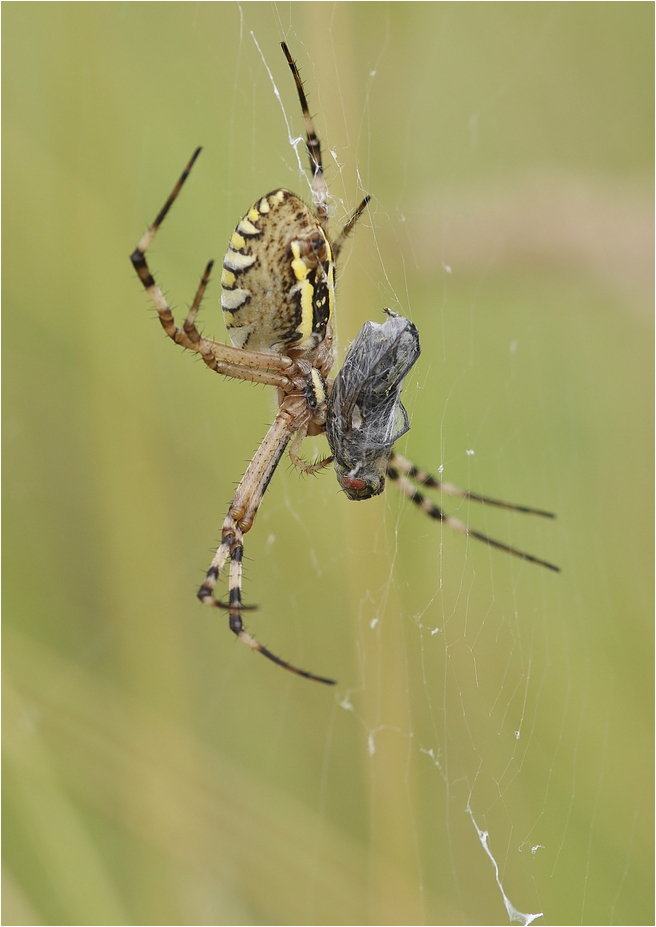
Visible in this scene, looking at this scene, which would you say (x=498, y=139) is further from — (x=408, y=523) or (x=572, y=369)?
(x=408, y=523)

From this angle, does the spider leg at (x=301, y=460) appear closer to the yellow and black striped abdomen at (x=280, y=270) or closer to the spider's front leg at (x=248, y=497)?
the spider's front leg at (x=248, y=497)

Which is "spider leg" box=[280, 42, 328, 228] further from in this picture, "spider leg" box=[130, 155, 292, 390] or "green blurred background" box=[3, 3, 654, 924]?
"spider leg" box=[130, 155, 292, 390]

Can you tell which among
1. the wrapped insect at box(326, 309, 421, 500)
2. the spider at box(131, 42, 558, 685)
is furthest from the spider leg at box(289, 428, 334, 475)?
the wrapped insect at box(326, 309, 421, 500)

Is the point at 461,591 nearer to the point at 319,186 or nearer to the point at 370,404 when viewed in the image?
the point at 370,404

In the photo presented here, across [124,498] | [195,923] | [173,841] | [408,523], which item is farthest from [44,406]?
[195,923]

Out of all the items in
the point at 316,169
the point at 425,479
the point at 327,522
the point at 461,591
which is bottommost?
the point at 461,591

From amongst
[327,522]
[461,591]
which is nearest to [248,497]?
[327,522]

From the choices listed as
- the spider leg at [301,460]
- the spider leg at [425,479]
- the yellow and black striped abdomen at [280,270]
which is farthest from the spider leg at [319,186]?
the spider leg at [425,479]
